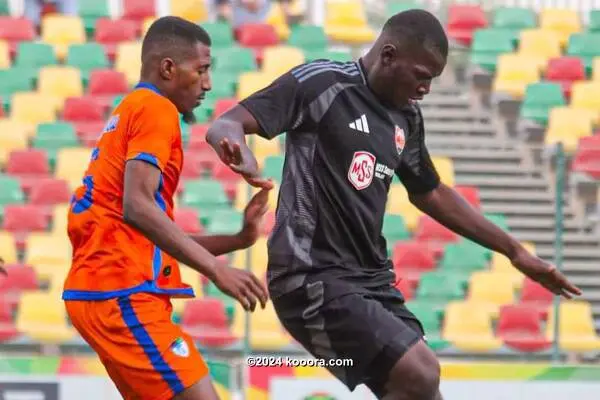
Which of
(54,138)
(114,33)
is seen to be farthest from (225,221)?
(114,33)

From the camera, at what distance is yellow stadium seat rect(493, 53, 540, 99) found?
1238 cm

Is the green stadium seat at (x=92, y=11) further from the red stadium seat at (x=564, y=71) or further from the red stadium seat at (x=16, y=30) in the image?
the red stadium seat at (x=564, y=71)

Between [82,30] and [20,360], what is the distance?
6.20 m

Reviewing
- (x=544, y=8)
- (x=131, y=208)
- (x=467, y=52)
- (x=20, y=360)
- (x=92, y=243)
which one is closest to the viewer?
(x=131, y=208)

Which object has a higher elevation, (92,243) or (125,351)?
(92,243)

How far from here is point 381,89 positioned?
4.99 metres

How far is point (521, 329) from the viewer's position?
9.20 metres

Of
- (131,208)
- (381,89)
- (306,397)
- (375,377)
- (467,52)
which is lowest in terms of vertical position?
(306,397)

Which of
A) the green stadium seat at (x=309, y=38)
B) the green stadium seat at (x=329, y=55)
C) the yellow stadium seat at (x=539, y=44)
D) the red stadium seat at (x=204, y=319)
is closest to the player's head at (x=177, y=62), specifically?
the red stadium seat at (x=204, y=319)

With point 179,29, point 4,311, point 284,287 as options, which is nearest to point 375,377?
point 284,287

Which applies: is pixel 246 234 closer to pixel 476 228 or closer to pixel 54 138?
pixel 476 228

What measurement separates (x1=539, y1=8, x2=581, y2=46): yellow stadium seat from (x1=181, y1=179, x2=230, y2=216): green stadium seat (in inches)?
206

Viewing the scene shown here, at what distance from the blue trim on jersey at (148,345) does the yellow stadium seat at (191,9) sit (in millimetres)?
9060

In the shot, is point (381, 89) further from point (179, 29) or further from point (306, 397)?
point (306, 397)
